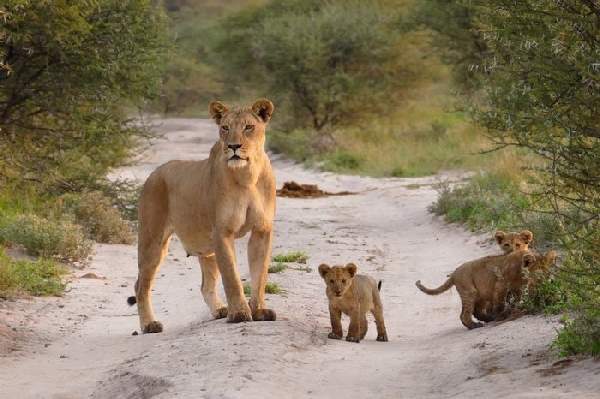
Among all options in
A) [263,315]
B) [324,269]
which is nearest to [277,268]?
[324,269]

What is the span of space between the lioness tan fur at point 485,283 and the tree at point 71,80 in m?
7.27

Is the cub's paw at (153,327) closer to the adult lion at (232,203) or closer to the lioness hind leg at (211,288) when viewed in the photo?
the adult lion at (232,203)

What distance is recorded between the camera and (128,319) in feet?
34.6

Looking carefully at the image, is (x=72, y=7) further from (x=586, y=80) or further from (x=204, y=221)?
(x=586, y=80)

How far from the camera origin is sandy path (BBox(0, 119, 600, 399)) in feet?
22.1

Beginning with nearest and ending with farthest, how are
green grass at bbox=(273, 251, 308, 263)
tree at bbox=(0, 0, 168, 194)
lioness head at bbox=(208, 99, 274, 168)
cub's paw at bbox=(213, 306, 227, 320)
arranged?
1. lioness head at bbox=(208, 99, 274, 168)
2. cub's paw at bbox=(213, 306, 227, 320)
3. green grass at bbox=(273, 251, 308, 263)
4. tree at bbox=(0, 0, 168, 194)

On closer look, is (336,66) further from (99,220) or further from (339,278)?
(339,278)

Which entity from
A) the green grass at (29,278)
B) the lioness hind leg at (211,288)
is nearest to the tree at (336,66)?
the green grass at (29,278)

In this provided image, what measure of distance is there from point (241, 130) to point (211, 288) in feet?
5.83

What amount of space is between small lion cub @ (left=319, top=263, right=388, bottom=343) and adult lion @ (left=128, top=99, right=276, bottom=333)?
48 cm

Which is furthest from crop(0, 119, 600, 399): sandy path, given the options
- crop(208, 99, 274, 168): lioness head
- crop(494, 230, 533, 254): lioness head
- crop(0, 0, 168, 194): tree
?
crop(0, 0, 168, 194): tree

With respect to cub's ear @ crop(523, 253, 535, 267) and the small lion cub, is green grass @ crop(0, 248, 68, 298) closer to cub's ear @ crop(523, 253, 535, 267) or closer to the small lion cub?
the small lion cub

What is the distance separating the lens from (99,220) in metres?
15.7

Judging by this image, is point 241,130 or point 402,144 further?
point 402,144
